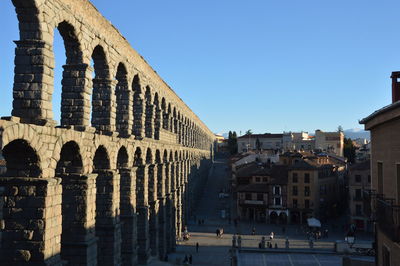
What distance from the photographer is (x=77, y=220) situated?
60.8 ft

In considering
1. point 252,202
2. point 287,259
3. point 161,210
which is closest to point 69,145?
point 161,210


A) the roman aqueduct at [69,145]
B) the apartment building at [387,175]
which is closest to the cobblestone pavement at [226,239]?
the roman aqueduct at [69,145]

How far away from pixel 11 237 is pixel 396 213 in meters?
12.6

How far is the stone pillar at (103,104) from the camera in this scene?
2208 cm

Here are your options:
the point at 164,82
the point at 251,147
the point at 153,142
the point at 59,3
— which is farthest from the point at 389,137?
the point at 251,147

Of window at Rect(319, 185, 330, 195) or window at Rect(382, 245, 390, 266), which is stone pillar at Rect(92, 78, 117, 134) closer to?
window at Rect(382, 245, 390, 266)

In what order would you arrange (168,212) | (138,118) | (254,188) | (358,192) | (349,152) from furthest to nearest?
(349,152)
(254,188)
(358,192)
(168,212)
(138,118)

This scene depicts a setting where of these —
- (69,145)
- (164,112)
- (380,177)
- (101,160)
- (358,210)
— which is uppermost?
(164,112)

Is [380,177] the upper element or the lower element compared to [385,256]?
upper

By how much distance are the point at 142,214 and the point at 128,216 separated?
402 centimetres

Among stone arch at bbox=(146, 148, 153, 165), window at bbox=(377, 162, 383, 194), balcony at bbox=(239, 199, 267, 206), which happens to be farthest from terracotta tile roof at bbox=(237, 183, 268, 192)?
window at bbox=(377, 162, 383, 194)

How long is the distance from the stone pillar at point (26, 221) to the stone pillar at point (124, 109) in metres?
11.8

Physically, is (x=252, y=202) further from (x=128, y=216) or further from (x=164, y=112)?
(x=128, y=216)

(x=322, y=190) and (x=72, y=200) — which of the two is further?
(x=322, y=190)
